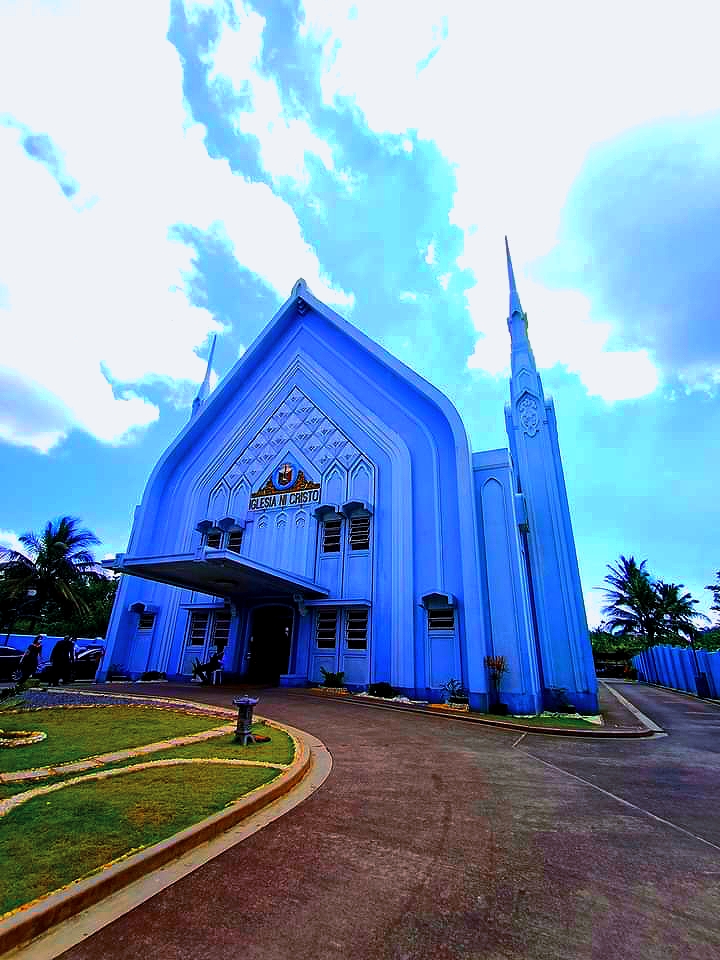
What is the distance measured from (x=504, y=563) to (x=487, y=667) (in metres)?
3.00

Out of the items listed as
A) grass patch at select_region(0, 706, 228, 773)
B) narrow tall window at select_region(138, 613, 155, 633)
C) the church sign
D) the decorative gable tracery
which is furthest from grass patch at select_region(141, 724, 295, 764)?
narrow tall window at select_region(138, 613, 155, 633)

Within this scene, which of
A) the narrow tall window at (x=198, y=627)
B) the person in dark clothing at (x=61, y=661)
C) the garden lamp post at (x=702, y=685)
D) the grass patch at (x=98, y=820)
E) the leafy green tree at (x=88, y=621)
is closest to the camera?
the grass patch at (x=98, y=820)

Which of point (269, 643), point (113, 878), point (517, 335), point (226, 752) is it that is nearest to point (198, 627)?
point (269, 643)

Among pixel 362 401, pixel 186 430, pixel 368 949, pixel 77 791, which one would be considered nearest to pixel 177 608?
pixel 186 430

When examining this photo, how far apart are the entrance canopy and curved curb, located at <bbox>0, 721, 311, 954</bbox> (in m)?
8.92

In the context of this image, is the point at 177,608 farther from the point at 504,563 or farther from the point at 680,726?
the point at 680,726

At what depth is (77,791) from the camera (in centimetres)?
421

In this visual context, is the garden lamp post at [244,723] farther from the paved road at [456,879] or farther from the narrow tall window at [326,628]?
the narrow tall window at [326,628]

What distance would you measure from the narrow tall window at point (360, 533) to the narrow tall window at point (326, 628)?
2.34 meters

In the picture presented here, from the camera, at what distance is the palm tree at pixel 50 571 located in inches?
1120

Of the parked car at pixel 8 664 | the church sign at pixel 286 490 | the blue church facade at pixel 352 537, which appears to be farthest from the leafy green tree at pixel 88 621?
the church sign at pixel 286 490

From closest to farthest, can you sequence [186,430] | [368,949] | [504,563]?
[368,949] → [504,563] → [186,430]

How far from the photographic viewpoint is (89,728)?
738 centimetres

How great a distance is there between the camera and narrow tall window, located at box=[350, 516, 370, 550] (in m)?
16.5
